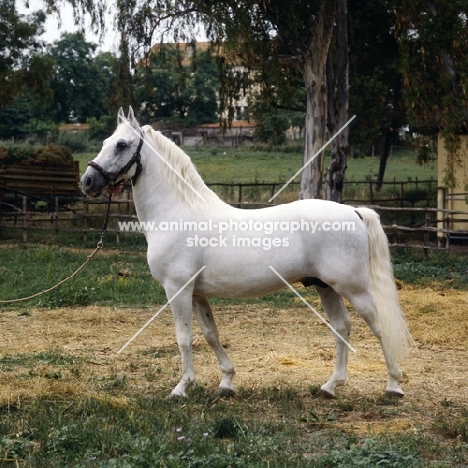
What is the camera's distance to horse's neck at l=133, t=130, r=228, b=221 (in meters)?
6.11

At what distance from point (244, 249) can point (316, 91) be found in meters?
11.1

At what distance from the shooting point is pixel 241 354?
7.53 metres

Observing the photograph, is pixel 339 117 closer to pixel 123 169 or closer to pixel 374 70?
pixel 374 70

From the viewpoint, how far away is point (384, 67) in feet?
76.4

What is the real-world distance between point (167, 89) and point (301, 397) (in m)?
36.8

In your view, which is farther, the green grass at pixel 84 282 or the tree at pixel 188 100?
the tree at pixel 188 100

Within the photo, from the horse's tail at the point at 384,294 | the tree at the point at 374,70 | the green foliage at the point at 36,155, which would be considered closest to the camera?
the horse's tail at the point at 384,294

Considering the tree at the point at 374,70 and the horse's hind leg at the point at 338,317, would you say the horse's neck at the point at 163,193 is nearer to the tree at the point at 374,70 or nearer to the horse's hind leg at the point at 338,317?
the horse's hind leg at the point at 338,317

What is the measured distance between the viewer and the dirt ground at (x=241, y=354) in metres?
6.04

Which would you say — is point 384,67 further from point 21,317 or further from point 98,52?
point 98,52

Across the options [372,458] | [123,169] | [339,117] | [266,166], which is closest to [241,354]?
[123,169]

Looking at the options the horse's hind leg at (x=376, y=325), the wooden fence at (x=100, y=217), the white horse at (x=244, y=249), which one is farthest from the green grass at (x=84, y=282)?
the horse's hind leg at (x=376, y=325)

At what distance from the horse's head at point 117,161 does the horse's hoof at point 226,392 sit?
69.6 inches

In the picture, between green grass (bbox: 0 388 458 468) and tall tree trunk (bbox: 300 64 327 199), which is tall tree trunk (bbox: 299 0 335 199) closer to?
tall tree trunk (bbox: 300 64 327 199)
